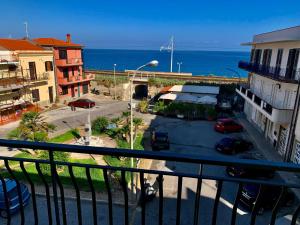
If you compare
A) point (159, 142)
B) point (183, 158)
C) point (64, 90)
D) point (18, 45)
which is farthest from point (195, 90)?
point (183, 158)

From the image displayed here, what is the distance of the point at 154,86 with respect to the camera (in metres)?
38.7

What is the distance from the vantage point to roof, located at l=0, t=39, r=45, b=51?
2700 cm

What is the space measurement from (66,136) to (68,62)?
1668 cm

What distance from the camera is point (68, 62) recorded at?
33781 mm

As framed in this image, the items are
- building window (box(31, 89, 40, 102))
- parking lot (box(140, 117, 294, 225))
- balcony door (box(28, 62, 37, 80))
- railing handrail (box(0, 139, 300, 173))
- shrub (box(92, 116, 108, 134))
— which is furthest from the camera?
building window (box(31, 89, 40, 102))

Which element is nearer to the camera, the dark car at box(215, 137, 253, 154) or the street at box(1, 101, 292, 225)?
the street at box(1, 101, 292, 225)

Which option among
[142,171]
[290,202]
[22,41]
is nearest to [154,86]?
[22,41]

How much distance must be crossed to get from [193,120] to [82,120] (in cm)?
1240

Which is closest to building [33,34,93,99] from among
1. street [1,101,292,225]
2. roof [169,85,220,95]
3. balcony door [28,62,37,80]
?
balcony door [28,62,37,80]

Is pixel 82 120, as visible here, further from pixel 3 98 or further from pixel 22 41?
pixel 22 41

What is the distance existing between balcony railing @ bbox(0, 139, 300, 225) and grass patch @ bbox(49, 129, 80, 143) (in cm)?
502

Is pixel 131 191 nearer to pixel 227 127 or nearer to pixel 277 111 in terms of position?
pixel 277 111

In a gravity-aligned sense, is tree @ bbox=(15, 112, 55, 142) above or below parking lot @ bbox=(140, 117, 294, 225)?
above

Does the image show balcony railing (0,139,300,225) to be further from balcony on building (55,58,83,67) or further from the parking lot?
balcony on building (55,58,83,67)
